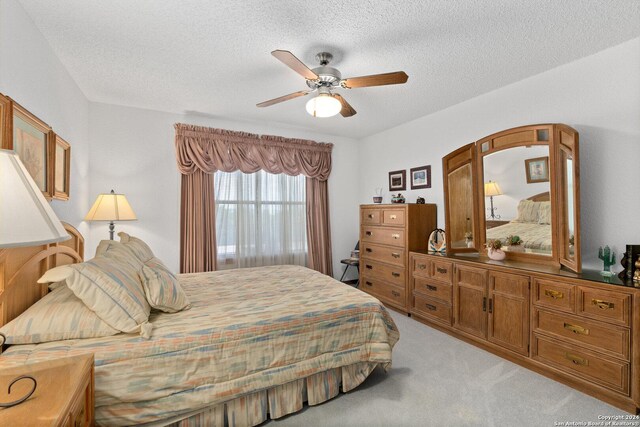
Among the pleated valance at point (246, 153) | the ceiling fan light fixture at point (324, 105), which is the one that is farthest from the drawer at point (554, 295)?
the pleated valance at point (246, 153)

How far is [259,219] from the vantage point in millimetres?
4348

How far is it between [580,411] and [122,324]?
288 centimetres

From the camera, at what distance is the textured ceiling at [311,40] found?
6.10ft

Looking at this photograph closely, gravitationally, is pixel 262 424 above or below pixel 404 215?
below

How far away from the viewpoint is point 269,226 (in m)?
4.43

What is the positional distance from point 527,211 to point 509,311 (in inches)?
38.8

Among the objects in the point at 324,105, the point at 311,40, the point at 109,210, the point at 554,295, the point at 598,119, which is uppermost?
the point at 311,40

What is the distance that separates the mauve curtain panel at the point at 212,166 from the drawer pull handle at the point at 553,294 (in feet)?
9.89

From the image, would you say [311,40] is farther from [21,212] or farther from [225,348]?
[225,348]

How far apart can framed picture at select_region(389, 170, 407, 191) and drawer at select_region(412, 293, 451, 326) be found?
165 centimetres

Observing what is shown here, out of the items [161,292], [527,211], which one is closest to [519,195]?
[527,211]

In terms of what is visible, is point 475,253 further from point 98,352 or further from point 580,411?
point 98,352

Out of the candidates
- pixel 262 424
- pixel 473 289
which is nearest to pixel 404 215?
pixel 473 289

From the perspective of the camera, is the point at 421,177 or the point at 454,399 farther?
the point at 421,177
